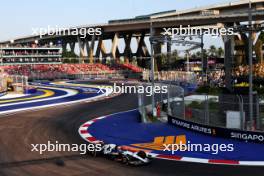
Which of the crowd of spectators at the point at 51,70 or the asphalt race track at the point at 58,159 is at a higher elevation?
the crowd of spectators at the point at 51,70

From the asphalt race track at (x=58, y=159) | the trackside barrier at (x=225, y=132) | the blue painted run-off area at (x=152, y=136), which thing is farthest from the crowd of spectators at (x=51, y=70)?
the trackside barrier at (x=225, y=132)

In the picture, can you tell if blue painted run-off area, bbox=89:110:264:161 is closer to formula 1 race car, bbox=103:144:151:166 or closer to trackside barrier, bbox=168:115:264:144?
trackside barrier, bbox=168:115:264:144

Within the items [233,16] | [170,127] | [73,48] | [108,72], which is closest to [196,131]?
[170,127]

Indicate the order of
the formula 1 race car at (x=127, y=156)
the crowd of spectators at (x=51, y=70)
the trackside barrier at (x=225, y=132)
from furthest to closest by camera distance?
1. the crowd of spectators at (x=51, y=70)
2. the trackside barrier at (x=225, y=132)
3. the formula 1 race car at (x=127, y=156)

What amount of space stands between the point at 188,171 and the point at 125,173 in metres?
2.00

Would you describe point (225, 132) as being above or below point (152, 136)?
above

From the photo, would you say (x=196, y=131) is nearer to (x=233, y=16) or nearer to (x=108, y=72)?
(x=233, y=16)

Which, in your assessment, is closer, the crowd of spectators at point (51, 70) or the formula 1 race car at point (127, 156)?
the formula 1 race car at point (127, 156)

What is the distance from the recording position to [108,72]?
9369 centimetres

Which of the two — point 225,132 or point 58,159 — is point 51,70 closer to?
point 225,132

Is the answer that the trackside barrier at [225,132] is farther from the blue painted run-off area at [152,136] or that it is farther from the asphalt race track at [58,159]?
the asphalt race track at [58,159]

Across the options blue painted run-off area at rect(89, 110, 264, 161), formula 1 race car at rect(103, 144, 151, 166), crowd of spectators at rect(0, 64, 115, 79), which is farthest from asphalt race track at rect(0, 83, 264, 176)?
crowd of spectators at rect(0, 64, 115, 79)

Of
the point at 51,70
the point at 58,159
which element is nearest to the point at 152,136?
the point at 58,159

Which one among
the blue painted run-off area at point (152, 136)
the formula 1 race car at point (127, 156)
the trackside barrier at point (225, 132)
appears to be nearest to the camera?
the formula 1 race car at point (127, 156)
